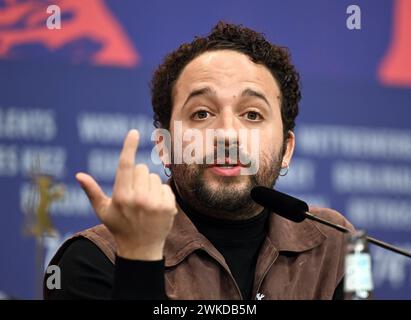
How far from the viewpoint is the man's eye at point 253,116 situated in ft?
6.16

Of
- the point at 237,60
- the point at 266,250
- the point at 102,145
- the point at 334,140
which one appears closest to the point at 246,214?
the point at 266,250

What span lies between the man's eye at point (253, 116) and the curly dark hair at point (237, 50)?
0.50 ft

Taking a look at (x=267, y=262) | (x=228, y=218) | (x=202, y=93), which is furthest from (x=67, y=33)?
(x=267, y=262)

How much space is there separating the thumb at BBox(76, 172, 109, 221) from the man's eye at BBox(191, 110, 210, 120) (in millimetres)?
592

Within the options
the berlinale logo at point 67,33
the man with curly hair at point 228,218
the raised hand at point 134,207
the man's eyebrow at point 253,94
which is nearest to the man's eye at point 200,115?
the man with curly hair at point 228,218

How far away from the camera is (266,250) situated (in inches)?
71.9

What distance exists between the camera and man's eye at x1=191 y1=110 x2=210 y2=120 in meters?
1.87

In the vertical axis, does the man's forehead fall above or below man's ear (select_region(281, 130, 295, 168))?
above

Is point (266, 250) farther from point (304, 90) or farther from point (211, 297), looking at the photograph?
point (304, 90)

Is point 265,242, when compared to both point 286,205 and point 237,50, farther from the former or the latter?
point 237,50

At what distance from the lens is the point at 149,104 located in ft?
8.68

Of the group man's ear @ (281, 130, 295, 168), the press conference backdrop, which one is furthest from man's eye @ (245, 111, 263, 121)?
the press conference backdrop

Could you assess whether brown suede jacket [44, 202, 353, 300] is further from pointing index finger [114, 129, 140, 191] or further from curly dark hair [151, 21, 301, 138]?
pointing index finger [114, 129, 140, 191]

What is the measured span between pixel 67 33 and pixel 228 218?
1.08 meters
